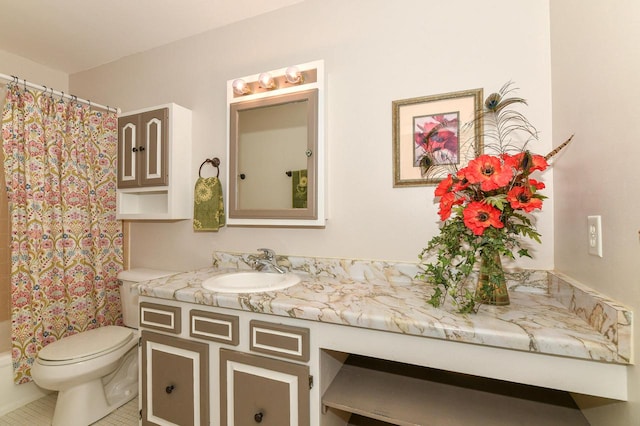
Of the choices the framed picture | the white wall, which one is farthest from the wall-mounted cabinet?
the white wall

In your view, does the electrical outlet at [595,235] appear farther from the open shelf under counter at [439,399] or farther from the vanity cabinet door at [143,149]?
the vanity cabinet door at [143,149]

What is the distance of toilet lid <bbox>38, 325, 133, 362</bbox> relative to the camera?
147cm

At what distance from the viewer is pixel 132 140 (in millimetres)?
1913

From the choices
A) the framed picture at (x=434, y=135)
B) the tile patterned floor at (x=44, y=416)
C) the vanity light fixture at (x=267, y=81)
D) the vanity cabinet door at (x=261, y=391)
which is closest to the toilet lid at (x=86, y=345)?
the tile patterned floor at (x=44, y=416)

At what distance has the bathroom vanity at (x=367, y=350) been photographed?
80cm

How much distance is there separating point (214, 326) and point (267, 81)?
1.24 metres

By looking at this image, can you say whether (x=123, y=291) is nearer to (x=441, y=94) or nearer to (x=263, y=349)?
(x=263, y=349)

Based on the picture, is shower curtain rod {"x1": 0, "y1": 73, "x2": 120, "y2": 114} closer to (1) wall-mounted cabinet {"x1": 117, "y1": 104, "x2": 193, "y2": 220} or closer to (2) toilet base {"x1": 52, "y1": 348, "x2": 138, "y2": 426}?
(1) wall-mounted cabinet {"x1": 117, "y1": 104, "x2": 193, "y2": 220}

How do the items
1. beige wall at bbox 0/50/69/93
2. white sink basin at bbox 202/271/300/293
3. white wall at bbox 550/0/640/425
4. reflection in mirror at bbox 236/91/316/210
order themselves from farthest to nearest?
beige wall at bbox 0/50/69/93 < reflection in mirror at bbox 236/91/316/210 < white sink basin at bbox 202/271/300/293 < white wall at bbox 550/0/640/425

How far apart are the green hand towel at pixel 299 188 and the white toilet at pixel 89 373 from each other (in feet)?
2.87

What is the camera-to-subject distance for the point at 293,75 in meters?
1.50

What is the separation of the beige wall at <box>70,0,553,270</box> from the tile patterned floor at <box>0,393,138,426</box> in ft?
2.81

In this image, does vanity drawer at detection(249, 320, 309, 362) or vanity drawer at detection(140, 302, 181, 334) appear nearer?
vanity drawer at detection(249, 320, 309, 362)

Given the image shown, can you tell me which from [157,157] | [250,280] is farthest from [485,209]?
[157,157]
